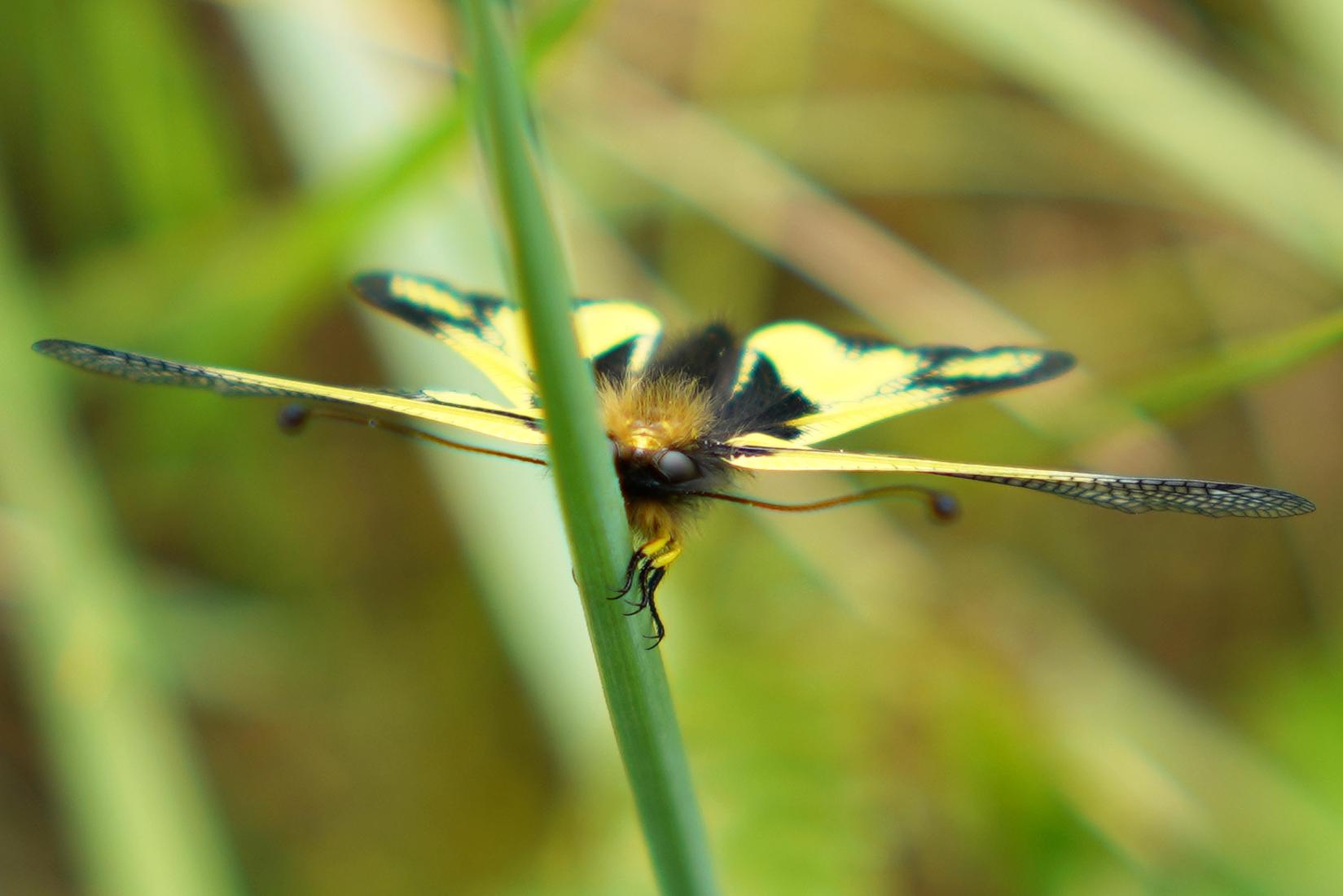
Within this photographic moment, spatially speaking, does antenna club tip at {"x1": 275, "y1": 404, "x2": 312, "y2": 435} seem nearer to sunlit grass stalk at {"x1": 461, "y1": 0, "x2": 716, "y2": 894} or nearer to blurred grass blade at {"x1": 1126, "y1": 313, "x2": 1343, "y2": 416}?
sunlit grass stalk at {"x1": 461, "y1": 0, "x2": 716, "y2": 894}

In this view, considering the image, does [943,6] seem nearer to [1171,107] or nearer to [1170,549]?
[1171,107]

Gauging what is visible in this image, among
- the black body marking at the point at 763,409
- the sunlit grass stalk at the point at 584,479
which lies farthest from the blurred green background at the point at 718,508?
the sunlit grass stalk at the point at 584,479

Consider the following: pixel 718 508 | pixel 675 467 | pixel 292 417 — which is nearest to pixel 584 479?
pixel 675 467

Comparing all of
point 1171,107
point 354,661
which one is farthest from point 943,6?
point 354,661

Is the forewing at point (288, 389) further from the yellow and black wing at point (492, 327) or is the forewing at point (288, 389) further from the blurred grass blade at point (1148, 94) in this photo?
the blurred grass blade at point (1148, 94)

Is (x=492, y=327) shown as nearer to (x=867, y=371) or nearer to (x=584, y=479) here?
(x=867, y=371)

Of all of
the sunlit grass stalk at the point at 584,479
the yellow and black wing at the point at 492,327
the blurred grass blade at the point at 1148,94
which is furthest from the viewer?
the blurred grass blade at the point at 1148,94
